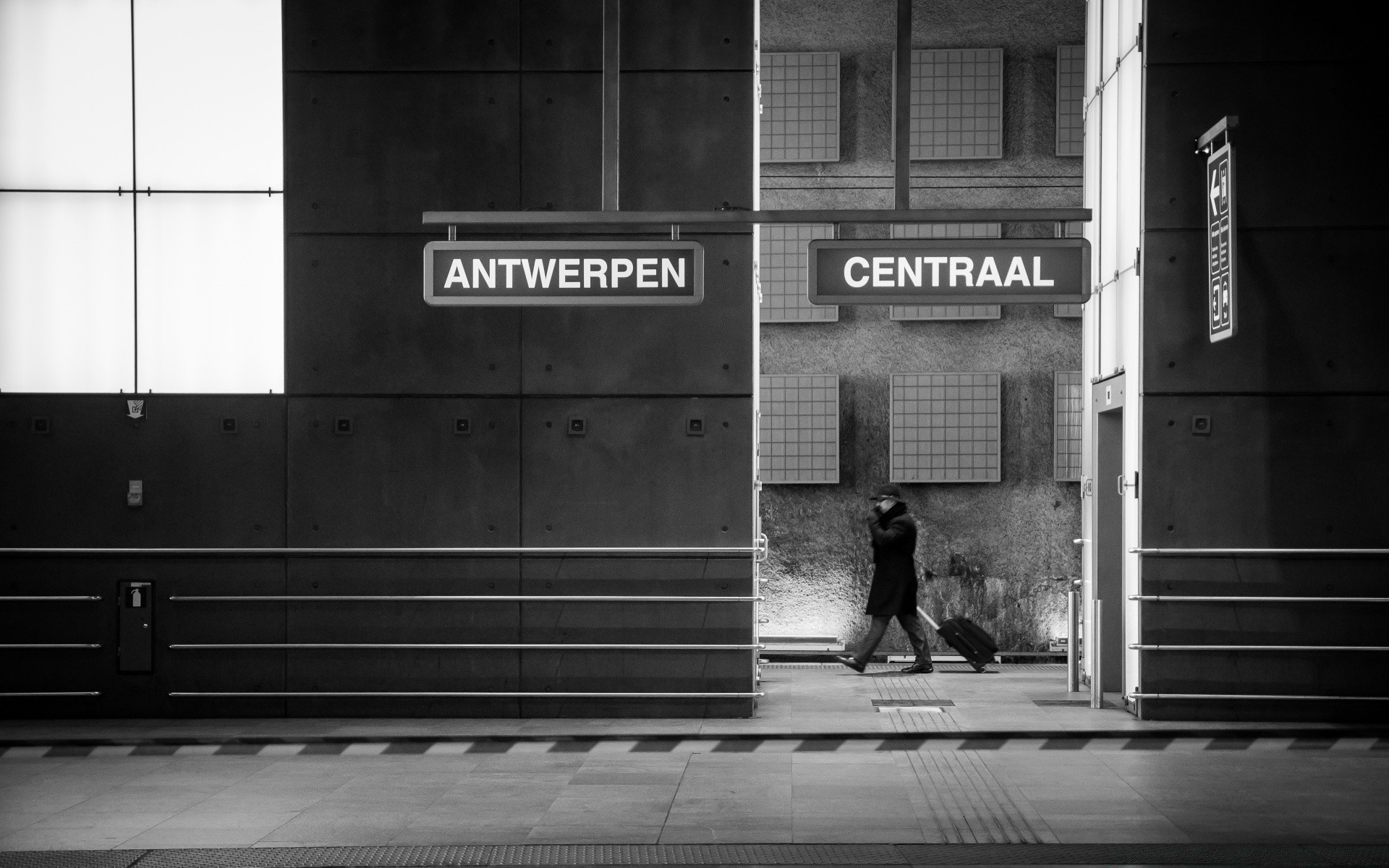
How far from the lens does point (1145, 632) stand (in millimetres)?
10641

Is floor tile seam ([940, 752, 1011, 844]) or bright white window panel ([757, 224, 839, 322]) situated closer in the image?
floor tile seam ([940, 752, 1011, 844])

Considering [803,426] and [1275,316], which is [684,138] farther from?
[803,426]

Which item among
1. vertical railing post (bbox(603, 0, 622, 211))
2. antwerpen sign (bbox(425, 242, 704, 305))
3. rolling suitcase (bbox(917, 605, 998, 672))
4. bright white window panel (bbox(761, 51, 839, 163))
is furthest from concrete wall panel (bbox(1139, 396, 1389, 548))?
bright white window panel (bbox(761, 51, 839, 163))

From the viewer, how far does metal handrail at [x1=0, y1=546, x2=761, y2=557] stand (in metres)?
10.8

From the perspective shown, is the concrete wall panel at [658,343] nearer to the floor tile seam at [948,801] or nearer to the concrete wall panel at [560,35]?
the concrete wall panel at [560,35]

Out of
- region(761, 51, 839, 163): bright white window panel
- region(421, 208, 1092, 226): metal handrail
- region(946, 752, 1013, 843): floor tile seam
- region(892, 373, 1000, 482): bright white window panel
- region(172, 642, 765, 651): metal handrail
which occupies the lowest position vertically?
region(946, 752, 1013, 843): floor tile seam

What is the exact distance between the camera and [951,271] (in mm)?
8305

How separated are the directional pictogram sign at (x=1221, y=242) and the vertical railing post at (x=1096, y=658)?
2.38m

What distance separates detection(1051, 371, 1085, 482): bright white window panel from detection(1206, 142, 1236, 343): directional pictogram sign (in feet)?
16.4

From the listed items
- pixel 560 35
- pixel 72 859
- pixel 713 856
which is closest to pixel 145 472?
pixel 560 35

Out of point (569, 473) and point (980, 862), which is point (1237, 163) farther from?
point (980, 862)

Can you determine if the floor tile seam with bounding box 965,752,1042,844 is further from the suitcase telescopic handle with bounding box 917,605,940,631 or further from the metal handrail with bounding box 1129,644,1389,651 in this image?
the suitcase telescopic handle with bounding box 917,605,940,631

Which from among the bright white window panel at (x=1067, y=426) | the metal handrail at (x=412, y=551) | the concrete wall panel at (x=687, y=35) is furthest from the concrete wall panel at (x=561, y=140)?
the bright white window panel at (x=1067, y=426)

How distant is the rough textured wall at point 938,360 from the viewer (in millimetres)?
15383
